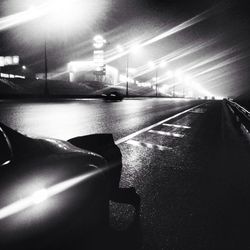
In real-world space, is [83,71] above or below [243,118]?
above

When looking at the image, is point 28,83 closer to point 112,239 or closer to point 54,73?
point 54,73

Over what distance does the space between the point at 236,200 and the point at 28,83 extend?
225 feet

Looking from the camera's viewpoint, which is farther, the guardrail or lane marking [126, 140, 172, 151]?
the guardrail

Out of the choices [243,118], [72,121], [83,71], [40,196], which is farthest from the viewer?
→ [83,71]

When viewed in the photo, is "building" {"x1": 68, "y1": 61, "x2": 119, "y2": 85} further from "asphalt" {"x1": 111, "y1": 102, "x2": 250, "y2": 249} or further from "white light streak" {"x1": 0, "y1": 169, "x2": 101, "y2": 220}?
"white light streak" {"x1": 0, "y1": 169, "x2": 101, "y2": 220}

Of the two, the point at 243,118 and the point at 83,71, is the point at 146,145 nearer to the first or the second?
the point at 243,118

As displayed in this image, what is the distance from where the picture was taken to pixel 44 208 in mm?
2523

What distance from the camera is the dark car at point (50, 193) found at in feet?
7.46

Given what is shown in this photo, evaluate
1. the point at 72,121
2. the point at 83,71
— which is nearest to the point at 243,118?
the point at 72,121

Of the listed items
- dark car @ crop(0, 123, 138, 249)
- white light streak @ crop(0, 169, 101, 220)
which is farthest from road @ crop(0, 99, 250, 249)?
white light streak @ crop(0, 169, 101, 220)

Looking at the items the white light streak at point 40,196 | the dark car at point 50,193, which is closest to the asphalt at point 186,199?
the dark car at point 50,193

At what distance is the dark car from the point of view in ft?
7.46

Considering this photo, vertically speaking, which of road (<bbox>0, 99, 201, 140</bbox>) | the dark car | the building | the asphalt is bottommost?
road (<bbox>0, 99, 201, 140</bbox>)

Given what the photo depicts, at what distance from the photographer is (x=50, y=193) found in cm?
257
